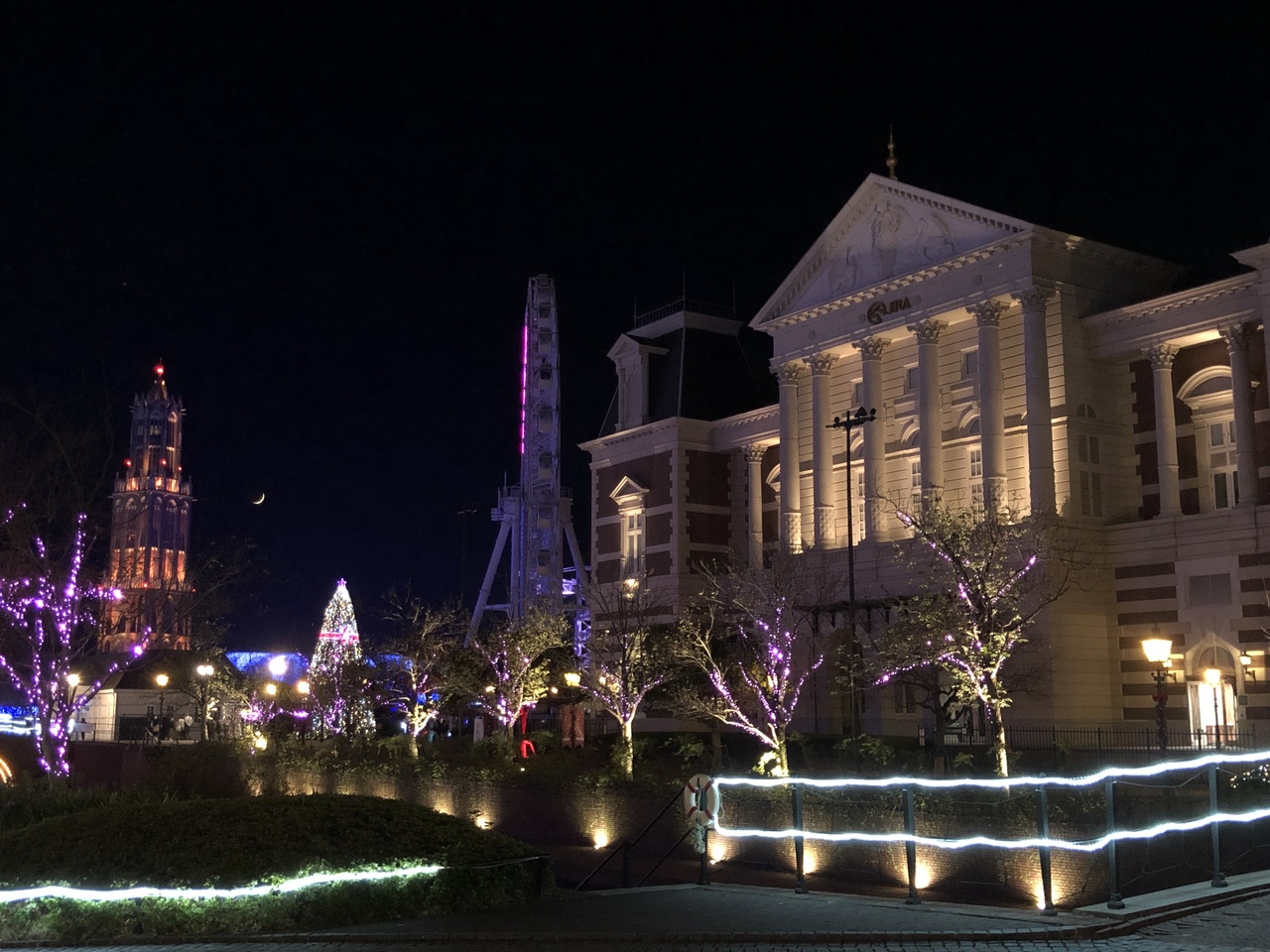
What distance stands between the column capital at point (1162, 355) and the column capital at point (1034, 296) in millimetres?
3608

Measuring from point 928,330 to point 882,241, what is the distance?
13.6 ft

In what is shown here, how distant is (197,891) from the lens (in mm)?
18391

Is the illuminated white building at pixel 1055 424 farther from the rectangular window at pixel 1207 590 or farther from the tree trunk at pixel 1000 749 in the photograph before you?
the tree trunk at pixel 1000 749

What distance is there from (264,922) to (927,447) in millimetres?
33585

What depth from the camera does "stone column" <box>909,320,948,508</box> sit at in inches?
1864

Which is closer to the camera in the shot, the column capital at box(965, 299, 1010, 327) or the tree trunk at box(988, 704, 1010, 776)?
the tree trunk at box(988, 704, 1010, 776)

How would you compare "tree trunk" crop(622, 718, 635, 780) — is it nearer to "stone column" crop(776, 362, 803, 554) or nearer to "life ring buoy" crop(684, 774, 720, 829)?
"life ring buoy" crop(684, 774, 720, 829)

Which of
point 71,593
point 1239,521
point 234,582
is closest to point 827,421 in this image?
point 1239,521

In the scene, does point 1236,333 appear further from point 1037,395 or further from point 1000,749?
point 1000,749

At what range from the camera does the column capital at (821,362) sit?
52.3 meters

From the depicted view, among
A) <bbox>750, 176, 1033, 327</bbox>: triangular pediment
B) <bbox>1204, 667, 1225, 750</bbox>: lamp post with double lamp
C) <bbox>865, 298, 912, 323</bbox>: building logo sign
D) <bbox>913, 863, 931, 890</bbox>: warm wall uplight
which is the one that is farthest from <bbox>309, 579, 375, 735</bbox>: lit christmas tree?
<bbox>913, 863, 931, 890</bbox>: warm wall uplight

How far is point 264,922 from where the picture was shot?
18.2m

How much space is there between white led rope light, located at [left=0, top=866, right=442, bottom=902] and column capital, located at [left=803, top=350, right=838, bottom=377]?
35.8 metres

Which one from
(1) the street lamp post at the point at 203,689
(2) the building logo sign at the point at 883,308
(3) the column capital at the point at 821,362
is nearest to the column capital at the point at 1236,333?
(2) the building logo sign at the point at 883,308
